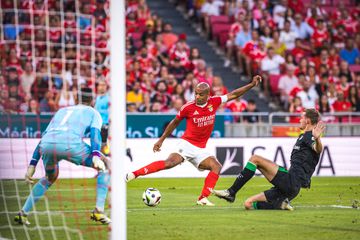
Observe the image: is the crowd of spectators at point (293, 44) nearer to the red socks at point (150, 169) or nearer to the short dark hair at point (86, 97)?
the red socks at point (150, 169)

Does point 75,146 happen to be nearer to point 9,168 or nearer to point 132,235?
point 132,235

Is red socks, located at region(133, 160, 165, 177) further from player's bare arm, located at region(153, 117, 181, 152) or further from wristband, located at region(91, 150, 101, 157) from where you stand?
wristband, located at region(91, 150, 101, 157)

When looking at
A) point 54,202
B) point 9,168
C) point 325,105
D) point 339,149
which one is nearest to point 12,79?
point 9,168

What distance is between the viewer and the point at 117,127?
28.3 feet

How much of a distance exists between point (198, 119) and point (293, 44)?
562 inches

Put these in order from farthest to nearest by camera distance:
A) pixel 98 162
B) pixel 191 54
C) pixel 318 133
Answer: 1. pixel 191 54
2. pixel 318 133
3. pixel 98 162

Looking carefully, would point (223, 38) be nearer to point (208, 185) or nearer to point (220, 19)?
point (220, 19)

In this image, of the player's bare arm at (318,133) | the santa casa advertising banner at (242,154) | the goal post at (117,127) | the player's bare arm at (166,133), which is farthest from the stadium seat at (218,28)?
the goal post at (117,127)

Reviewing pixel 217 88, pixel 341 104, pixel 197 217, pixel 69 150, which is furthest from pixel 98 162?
pixel 341 104

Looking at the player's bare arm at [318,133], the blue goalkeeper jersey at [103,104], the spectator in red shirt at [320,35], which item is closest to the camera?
the player's bare arm at [318,133]

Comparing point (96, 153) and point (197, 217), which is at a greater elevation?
point (96, 153)

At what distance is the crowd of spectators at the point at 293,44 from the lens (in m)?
26.8

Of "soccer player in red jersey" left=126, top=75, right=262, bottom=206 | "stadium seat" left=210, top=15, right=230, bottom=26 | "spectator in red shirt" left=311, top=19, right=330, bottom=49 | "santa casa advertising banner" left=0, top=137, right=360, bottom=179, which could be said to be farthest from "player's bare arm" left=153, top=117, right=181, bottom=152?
"spectator in red shirt" left=311, top=19, right=330, bottom=49

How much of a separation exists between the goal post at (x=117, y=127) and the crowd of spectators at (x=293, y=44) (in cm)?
1711
